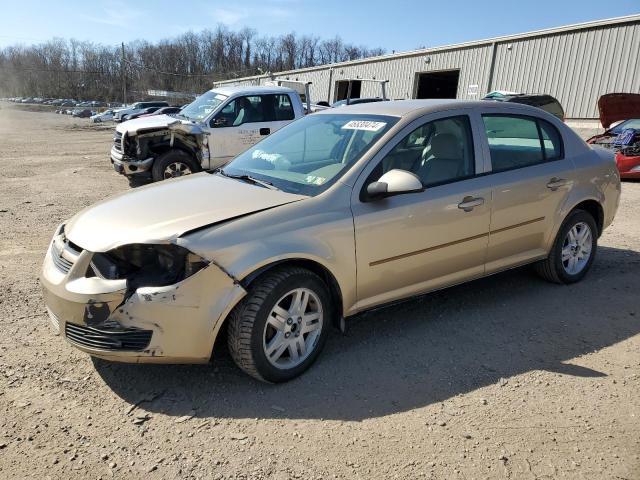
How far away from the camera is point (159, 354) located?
2.77m

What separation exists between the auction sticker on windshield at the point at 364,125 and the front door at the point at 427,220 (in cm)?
20

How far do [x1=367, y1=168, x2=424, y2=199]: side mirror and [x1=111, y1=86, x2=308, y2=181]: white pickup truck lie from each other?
22.1ft

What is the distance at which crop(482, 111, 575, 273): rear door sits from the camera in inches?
156

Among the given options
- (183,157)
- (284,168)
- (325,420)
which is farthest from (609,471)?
(183,157)

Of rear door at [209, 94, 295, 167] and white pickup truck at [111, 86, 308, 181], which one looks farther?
rear door at [209, 94, 295, 167]

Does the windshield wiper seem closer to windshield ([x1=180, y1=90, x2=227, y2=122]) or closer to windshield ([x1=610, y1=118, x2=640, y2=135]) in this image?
windshield ([x1=180, y1=90, x2=227, y2=122])

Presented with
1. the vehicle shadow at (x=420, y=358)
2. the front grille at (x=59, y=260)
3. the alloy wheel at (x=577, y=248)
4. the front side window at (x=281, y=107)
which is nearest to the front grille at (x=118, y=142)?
the front side window at (x=281, y=107)

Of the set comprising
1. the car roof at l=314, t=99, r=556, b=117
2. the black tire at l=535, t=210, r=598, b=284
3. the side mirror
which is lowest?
the black tire at l=535, t=210, r=598, b=284

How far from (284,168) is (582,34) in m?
19.8

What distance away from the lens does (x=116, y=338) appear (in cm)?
275

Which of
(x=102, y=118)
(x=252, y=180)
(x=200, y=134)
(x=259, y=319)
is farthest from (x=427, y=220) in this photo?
(x=102, y=118)

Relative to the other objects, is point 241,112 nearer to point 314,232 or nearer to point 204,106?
point 204,106

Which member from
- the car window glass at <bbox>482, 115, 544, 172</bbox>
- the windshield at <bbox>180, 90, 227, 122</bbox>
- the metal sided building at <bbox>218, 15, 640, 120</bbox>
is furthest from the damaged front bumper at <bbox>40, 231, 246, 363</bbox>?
the metal sided building at <bbox>218, 15, 640, 120</bbox>

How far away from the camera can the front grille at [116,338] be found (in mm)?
2730
